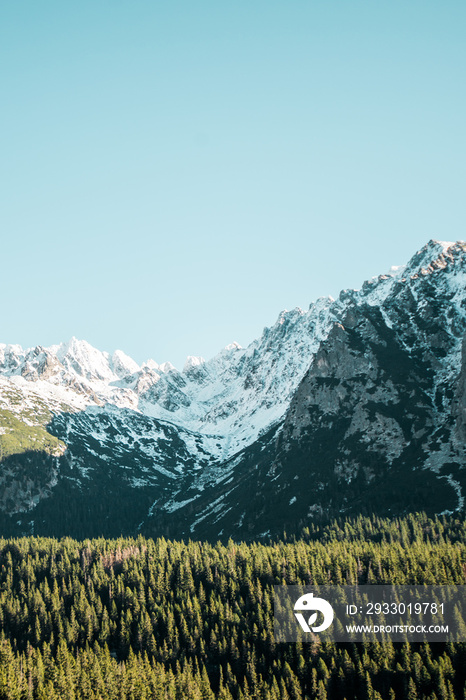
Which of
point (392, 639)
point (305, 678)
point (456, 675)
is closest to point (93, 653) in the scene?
point (305, 678)

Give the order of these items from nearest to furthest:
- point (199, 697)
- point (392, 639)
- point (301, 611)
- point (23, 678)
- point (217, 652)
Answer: point (199, 697) → point (23, 678) → point (392, 639) → point (217, 652) → point (301, 611)

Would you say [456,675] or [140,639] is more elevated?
[140,639]

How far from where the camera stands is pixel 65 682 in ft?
484

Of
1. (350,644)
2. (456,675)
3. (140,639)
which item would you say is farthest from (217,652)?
(456,675)

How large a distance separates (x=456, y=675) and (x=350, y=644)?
3158 cm

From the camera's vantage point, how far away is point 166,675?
158m

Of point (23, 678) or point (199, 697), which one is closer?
point (199, 697)

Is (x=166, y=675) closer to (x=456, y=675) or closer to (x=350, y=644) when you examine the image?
(x=350, y=644)

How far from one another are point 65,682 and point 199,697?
3687 cm

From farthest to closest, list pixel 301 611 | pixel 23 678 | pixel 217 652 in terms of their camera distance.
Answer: pixel 301 611 → pixel 217 652 → pixel 23 678

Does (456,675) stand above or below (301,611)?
below

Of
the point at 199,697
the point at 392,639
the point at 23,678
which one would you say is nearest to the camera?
the point at 199,697

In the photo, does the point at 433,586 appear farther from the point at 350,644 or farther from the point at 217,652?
the point at 217,652

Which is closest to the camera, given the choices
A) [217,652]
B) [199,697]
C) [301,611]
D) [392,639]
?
[199,697]
